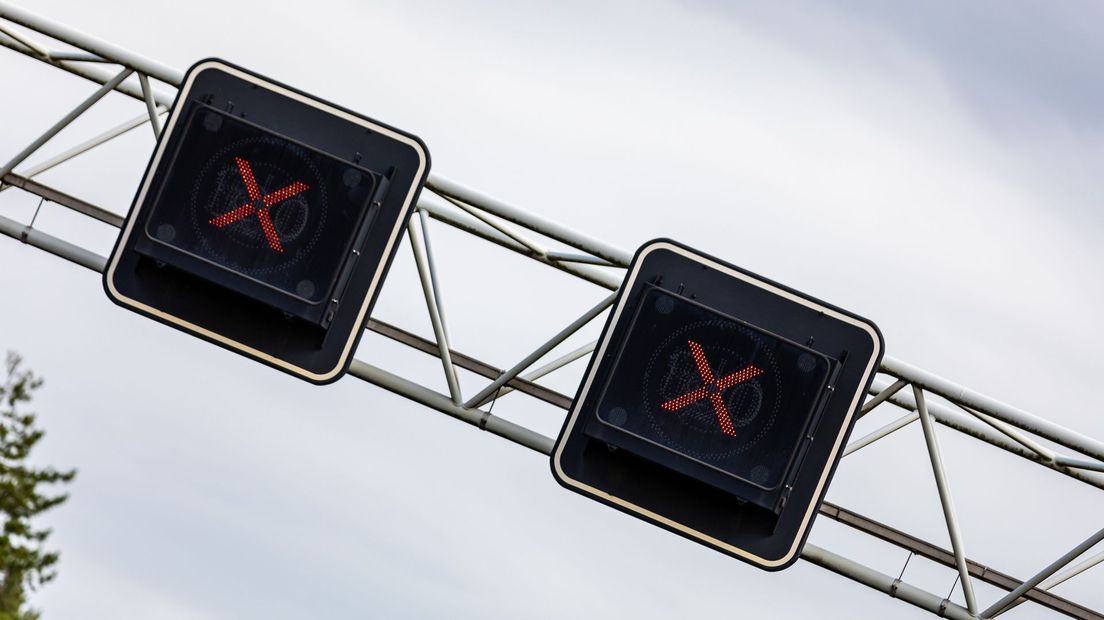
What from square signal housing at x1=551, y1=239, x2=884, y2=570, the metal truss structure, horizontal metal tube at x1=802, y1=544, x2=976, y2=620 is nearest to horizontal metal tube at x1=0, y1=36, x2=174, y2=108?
the metal truss structure

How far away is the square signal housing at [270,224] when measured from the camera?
768cm

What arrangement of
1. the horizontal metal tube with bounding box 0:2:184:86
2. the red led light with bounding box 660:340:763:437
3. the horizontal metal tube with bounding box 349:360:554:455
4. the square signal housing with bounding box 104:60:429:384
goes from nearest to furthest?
the red led light with bounding box 660:340:763:437 < the square signal housing with bounding box 104:60:429:384 < the horizontal metal tube with bounding box 0:2:184:86 < the horizontal metal tube with bounding box 349:360:554:455

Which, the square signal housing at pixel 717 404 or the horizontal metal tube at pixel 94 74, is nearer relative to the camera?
the square signal housing at pixel 717 404

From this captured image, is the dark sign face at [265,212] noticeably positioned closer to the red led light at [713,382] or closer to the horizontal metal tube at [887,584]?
the red led light at [713,382]

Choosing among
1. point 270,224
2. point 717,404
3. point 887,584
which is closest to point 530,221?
point 270,224

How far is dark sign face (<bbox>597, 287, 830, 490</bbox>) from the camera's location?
758 centimetres

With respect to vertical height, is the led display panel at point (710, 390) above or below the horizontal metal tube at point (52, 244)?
above

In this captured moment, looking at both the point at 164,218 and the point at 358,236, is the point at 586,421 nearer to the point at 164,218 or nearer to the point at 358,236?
the point at 358,236

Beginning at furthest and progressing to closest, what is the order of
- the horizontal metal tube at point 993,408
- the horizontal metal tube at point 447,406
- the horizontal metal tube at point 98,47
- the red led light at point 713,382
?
the horizontal metal tube at point 447,406 → the horizontal metal tube at point 98,47 → the horizontal metal tube at point 993,408 → the red led light at point 713,382

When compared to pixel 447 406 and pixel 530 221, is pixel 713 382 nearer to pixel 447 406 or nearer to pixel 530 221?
A: pixel 530 221

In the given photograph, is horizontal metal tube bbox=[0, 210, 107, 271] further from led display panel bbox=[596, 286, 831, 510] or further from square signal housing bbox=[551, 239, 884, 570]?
led display panel bbox=[596, 286, 831, 510]

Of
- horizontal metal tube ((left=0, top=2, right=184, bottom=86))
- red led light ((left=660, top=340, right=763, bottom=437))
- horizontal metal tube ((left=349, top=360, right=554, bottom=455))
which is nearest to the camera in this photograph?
red led light ((left=660, top=340, right=763, bottom=437))

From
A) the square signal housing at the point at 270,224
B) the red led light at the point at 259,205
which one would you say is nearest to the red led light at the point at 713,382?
the square signal housing at the point at 270,224

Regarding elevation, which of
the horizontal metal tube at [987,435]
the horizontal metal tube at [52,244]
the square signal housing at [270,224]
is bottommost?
the horizontal metal tube at [52,244]
